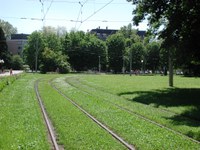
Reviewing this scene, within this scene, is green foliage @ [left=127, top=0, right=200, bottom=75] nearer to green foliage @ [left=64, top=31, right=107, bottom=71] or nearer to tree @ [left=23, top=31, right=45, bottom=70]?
green foliage @ [left=64, top=31, right=107, bottom=71]

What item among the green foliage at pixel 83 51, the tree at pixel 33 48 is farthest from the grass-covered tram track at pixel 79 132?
the tree at pixel 33 48

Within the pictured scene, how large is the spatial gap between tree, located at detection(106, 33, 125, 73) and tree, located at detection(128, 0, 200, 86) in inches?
3254

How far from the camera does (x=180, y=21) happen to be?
25406mm

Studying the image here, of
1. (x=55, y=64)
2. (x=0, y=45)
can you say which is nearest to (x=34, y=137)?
(x=55, y=64)

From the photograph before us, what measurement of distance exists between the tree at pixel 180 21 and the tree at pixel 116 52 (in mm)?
82649

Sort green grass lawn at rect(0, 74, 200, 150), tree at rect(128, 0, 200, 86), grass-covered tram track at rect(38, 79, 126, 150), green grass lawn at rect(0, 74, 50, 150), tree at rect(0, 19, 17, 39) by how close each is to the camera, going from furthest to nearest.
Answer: tree at rect(0, 19, 17, 39) → tree at rect(128, 0, 200, 86) → green grass lawn at rect(0, 74, 200, 150) → grass-covered tram track at rect(38, 79, 126, 150) → green grass lawn at rect(0, 74, 50, 150)

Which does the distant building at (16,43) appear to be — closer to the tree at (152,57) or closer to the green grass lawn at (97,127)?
the tree at (152,57)

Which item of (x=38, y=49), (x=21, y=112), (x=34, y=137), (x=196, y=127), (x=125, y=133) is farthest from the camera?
(x=38, y=49)

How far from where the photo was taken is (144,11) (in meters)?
30.5

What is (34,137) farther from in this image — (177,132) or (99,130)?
(177,132)

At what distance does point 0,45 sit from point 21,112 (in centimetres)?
7643

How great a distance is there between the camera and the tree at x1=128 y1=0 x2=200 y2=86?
23.8 m

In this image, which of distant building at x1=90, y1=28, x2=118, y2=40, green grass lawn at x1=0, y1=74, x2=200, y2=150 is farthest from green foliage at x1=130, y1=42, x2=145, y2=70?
green grass lawn at x1=0, y1=74, x2=200, y2=150

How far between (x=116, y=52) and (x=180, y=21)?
89531 millimetres
